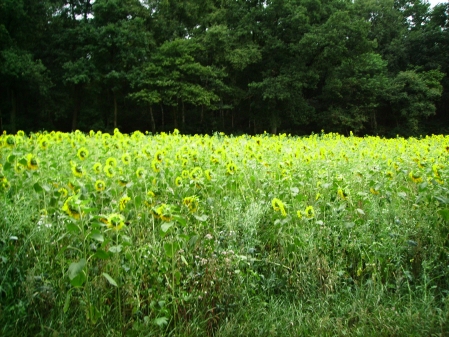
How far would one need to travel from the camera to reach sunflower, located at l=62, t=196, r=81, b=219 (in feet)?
6.54

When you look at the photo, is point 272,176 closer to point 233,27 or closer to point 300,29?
point 300,29

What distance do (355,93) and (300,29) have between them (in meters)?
5.96

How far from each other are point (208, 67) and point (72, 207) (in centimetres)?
2081

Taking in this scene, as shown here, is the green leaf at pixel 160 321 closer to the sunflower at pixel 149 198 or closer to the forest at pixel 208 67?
the sunflower at pixel 149 198

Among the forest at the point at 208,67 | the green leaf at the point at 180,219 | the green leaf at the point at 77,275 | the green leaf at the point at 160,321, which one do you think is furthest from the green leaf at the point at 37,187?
the forest at the point at 208,67

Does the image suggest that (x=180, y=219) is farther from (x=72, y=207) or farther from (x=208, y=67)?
(x=208, y=67)

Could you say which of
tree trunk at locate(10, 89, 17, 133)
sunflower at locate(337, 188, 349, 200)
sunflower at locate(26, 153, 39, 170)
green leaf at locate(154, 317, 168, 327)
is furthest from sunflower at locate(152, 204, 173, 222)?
tree trunk at locate(10, 89, 17, 133)

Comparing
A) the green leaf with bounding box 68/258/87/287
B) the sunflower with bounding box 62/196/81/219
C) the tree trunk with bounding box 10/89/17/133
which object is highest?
the tree trunk with bounding box 10/89/17/133

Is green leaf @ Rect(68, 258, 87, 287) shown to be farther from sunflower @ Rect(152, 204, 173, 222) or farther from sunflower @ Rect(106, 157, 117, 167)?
sunflower @ Rect(106, 157, 117, 167)

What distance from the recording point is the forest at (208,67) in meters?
21.8

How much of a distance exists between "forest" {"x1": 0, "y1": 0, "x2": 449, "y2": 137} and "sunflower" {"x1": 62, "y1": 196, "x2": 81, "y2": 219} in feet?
65.6

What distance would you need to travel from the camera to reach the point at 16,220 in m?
2.64

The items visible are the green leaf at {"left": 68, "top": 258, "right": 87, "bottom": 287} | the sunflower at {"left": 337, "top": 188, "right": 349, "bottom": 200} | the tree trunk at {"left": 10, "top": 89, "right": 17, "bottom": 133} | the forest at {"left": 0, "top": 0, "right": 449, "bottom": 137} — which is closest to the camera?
the green leaf at {"left": 68, "top": 258, "right": 87, "bottom": 287}

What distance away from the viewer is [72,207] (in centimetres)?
205
